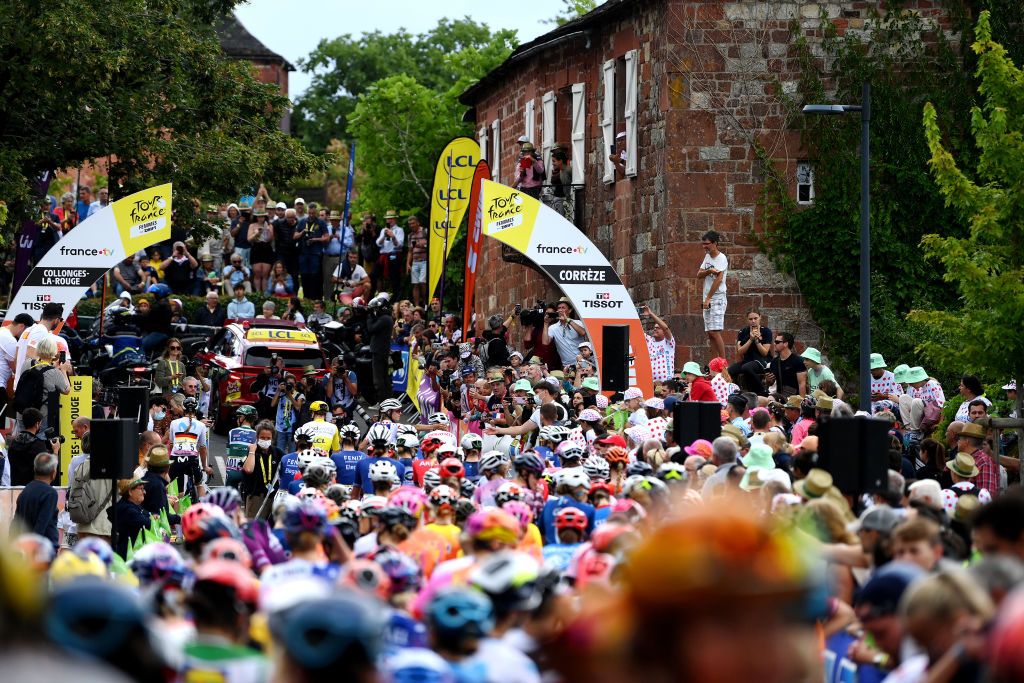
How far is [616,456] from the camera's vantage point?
15.8 m

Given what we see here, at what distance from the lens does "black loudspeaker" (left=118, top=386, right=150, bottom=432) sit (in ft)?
67.7

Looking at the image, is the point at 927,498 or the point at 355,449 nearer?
the point at 927,498

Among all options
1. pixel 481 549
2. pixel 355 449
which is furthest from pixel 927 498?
pixel 355 449

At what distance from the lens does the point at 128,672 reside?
3.84 meters

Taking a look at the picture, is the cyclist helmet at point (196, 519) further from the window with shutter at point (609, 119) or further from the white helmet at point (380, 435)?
the window with shutter at point (609, 119)

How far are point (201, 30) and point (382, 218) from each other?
77.7ft

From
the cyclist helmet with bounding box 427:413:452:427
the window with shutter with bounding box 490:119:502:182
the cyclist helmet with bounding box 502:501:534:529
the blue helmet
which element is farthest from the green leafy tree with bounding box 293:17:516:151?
the cyclist helmet with bounding box 502:501:534:529

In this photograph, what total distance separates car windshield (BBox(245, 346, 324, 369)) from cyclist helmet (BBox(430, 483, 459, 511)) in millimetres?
16894

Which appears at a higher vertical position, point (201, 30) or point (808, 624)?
point (201, 30)

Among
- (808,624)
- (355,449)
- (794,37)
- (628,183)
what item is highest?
(794,37)

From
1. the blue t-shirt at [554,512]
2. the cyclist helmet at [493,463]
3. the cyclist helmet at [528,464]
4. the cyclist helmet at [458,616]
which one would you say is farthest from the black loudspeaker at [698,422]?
the cyclist helmet at [458,616]

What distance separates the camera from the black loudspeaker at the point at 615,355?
20.0m

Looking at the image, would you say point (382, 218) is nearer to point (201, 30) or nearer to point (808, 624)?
point (201, 30)

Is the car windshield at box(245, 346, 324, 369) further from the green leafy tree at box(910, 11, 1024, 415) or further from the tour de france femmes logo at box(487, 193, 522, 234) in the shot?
the green leafy tree at box(910, 11, 1024, 415)
